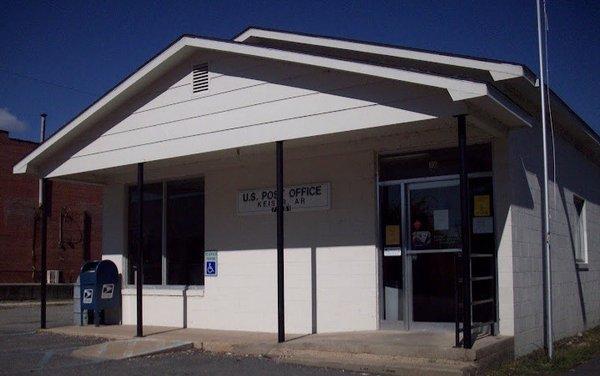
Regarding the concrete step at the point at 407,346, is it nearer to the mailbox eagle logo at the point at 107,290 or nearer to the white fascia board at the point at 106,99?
the white fascia board at the point at 106,99

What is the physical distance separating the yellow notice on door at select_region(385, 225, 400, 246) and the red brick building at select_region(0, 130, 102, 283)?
19.4 meters

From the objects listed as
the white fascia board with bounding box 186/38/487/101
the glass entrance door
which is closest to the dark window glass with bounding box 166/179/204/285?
the white fascia board with bounding box 186/38/487/101

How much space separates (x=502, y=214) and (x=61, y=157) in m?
8.54

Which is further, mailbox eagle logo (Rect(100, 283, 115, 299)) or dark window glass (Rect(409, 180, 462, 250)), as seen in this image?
mailbox eagle logo (Rect(100, 283, 115, 299))

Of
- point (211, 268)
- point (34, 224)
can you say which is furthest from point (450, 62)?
point (34, 224)

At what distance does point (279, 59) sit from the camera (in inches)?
371

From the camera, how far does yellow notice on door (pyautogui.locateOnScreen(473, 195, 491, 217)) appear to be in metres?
9.58

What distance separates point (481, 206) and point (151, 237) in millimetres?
7083

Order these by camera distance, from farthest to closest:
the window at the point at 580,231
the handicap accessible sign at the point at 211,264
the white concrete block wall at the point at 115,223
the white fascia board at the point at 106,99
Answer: the white concrete block wall at the point at 115,223 → the window at the point at 580,231 → the handicap accessible sign at the point at 211,264 → the white fascia board at the point at 106,99

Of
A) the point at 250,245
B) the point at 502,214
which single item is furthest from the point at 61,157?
the point at 502,214

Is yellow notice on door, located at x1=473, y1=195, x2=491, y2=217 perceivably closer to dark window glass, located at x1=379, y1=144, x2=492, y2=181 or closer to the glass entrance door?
the glass entrance door

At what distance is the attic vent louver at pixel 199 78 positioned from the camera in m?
10.8

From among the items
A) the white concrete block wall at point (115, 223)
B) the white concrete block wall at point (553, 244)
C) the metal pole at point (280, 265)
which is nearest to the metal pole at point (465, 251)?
the white concrete block wall at point (553, 244)

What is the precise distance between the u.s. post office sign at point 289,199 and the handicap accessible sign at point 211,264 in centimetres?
103
